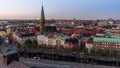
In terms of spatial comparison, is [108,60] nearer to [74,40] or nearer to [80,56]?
[80,56]

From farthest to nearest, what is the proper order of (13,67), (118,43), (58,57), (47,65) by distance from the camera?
(118,43) < (58,57) < (47,65) < (13,67)

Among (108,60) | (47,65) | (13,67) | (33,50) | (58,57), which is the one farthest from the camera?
(33,50)

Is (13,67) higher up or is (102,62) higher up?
(13,67)

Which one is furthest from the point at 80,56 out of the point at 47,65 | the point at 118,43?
the point at 118,43

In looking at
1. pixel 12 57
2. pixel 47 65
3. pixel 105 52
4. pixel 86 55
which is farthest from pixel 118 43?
pixel 12 57

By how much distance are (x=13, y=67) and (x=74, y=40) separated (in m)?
55.9

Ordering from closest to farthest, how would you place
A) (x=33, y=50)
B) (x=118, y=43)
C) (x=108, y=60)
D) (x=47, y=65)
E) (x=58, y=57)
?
1. (x=47, y=65)
2. (x=108, y=60)
3. (x=58, y=57)
4. (x=33, y=50)
5. (x=118, y=43)

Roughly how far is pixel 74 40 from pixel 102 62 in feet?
76.9

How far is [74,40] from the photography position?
250 ft

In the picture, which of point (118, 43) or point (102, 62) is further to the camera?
point (118, 43)

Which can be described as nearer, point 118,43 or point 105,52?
point 105,52

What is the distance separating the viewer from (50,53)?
6047cm

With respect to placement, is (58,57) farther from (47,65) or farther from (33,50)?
(47,65)

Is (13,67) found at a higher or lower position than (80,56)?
higher
